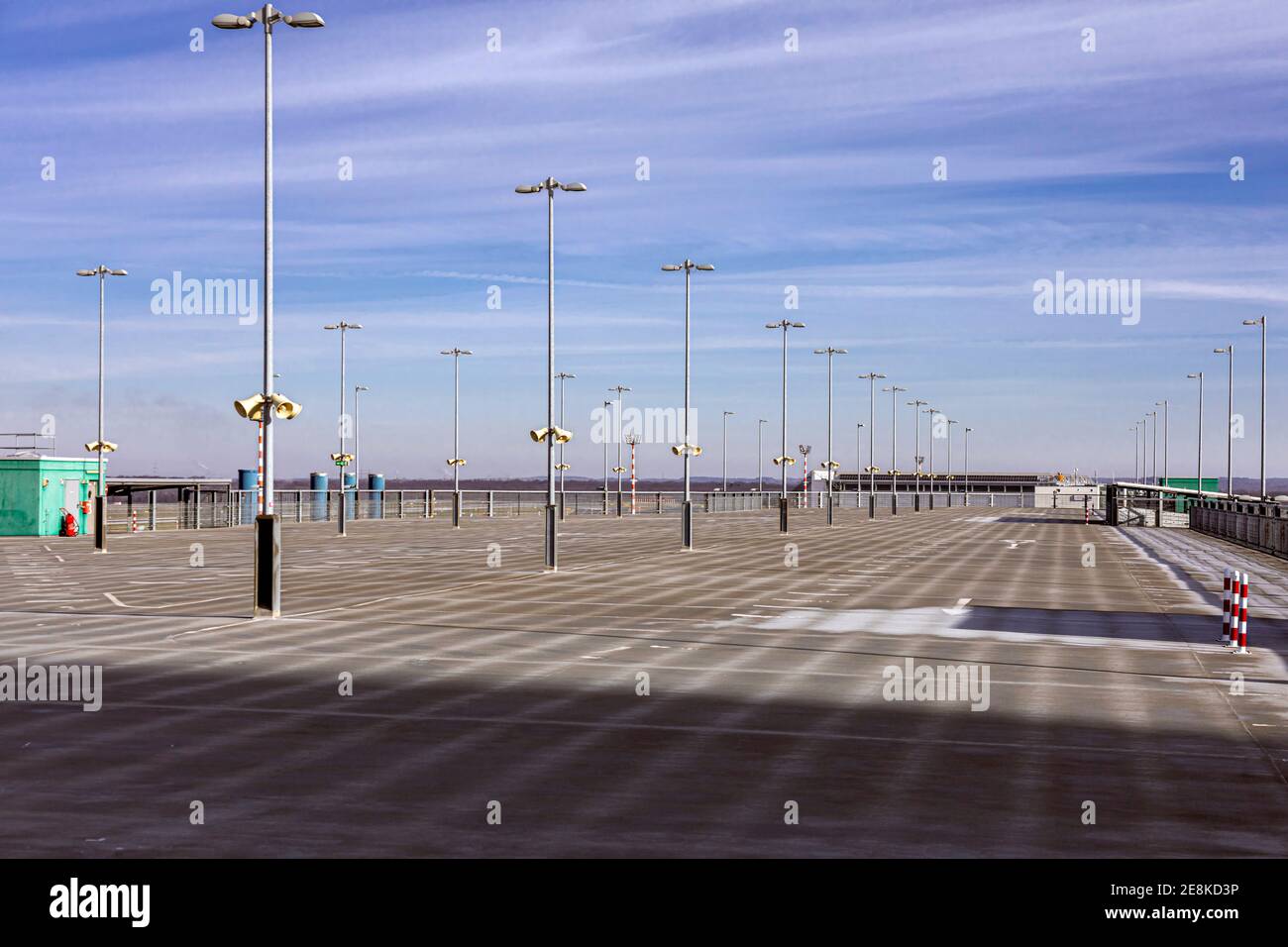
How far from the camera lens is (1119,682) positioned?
16.5 meters

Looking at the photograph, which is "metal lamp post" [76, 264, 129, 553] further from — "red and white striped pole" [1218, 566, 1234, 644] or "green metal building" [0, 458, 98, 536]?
"red and white striped pole" [1218, 566, 1234, 644]

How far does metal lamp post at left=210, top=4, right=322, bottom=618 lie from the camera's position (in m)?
23.4

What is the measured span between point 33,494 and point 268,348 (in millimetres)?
39456

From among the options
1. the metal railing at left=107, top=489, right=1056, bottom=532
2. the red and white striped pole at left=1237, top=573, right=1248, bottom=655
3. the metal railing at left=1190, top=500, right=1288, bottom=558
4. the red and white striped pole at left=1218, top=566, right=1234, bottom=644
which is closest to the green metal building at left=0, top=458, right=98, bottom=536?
the metal railing at left=107, top=489, right=1056, bottom=532

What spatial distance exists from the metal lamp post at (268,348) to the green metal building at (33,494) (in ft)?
121

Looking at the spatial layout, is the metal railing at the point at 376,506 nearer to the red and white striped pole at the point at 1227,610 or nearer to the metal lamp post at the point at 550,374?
the metal lamp post at the point at 550,374

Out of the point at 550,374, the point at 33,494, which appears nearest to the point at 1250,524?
the point at 550,374

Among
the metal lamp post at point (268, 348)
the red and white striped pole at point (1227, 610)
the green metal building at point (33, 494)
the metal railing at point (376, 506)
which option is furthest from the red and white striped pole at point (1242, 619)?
the green metal building at point (33, 494)

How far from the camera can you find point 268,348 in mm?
23750

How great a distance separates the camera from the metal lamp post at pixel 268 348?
2344 cm

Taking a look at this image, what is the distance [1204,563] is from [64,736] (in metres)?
38.2

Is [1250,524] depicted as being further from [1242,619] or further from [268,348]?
[268,348]
